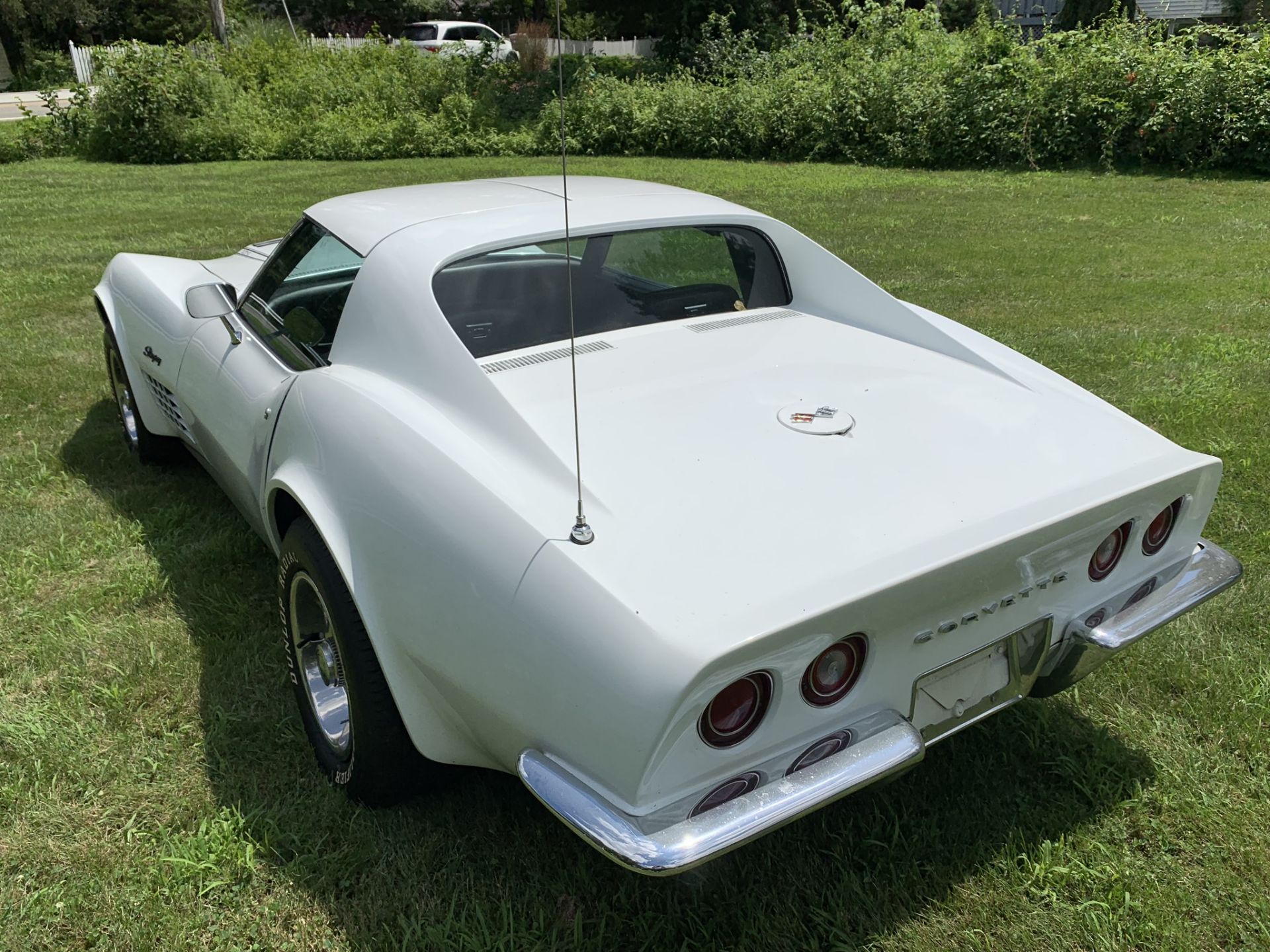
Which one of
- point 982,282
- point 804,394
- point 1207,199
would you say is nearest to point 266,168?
point 982,282

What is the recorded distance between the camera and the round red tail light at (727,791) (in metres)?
1.61

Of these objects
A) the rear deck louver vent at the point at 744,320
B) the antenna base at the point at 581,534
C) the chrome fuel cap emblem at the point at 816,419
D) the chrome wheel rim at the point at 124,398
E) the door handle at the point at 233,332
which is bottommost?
the chrome wheel rim at the point at 124,398

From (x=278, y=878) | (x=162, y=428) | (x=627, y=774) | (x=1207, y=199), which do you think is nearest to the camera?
(x=627, y=774)

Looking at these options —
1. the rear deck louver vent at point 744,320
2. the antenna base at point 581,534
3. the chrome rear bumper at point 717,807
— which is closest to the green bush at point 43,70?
the rear deck louver vent at point 744,320

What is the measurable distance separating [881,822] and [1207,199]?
1025cm

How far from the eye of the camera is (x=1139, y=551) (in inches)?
85.8

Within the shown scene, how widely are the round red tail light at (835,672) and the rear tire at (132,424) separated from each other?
316 cm

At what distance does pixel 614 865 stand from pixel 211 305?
205 cm

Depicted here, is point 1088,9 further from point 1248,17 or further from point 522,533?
point 522,533

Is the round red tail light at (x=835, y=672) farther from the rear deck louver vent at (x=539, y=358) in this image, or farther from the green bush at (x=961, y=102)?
the green bush at (x=961, y=102)

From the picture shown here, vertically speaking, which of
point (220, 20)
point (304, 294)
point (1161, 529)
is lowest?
point (1161, 529)

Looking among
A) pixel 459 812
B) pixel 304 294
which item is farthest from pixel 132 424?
pixel 459 812

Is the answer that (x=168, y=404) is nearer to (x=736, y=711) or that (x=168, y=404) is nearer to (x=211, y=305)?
(x=211, y=305)

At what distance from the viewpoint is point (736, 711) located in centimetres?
166
